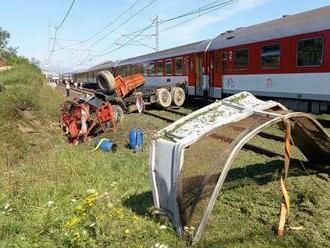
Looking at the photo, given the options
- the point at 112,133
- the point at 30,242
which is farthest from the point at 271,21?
the point at 30,242

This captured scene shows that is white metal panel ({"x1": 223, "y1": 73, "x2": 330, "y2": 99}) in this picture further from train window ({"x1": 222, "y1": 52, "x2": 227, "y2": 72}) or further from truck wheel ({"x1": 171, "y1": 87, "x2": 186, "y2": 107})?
truck wheel ({"x1": 171, "y1": 87, "x2": 186, "y2": 107})

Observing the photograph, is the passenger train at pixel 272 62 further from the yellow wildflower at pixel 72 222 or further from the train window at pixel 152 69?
the yellow wildflower at pixel 72 222

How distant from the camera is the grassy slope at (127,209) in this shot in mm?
5527

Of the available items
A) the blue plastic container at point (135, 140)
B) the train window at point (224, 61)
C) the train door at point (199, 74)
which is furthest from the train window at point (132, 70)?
the blue plastic container at point (135, 140)

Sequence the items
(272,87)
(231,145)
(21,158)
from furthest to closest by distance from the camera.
Answer: 1. (272,87)
2. (21,158)
3. (231,145)

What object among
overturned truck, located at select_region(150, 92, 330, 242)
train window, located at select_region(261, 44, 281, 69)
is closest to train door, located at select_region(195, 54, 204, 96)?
train window, located at select_region(261, 44, 281, 69)

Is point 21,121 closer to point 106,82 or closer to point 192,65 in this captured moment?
point 106,82

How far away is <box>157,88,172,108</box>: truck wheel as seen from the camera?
929 inches

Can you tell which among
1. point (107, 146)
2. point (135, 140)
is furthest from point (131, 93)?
point (135, 140)

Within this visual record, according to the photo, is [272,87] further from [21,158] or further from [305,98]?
[21,158]

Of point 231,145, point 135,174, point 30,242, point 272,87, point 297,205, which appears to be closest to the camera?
point 30,242

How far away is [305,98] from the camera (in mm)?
15766

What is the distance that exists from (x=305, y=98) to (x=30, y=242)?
1212 centimetres

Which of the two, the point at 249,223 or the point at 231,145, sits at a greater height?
the point at 231,145
